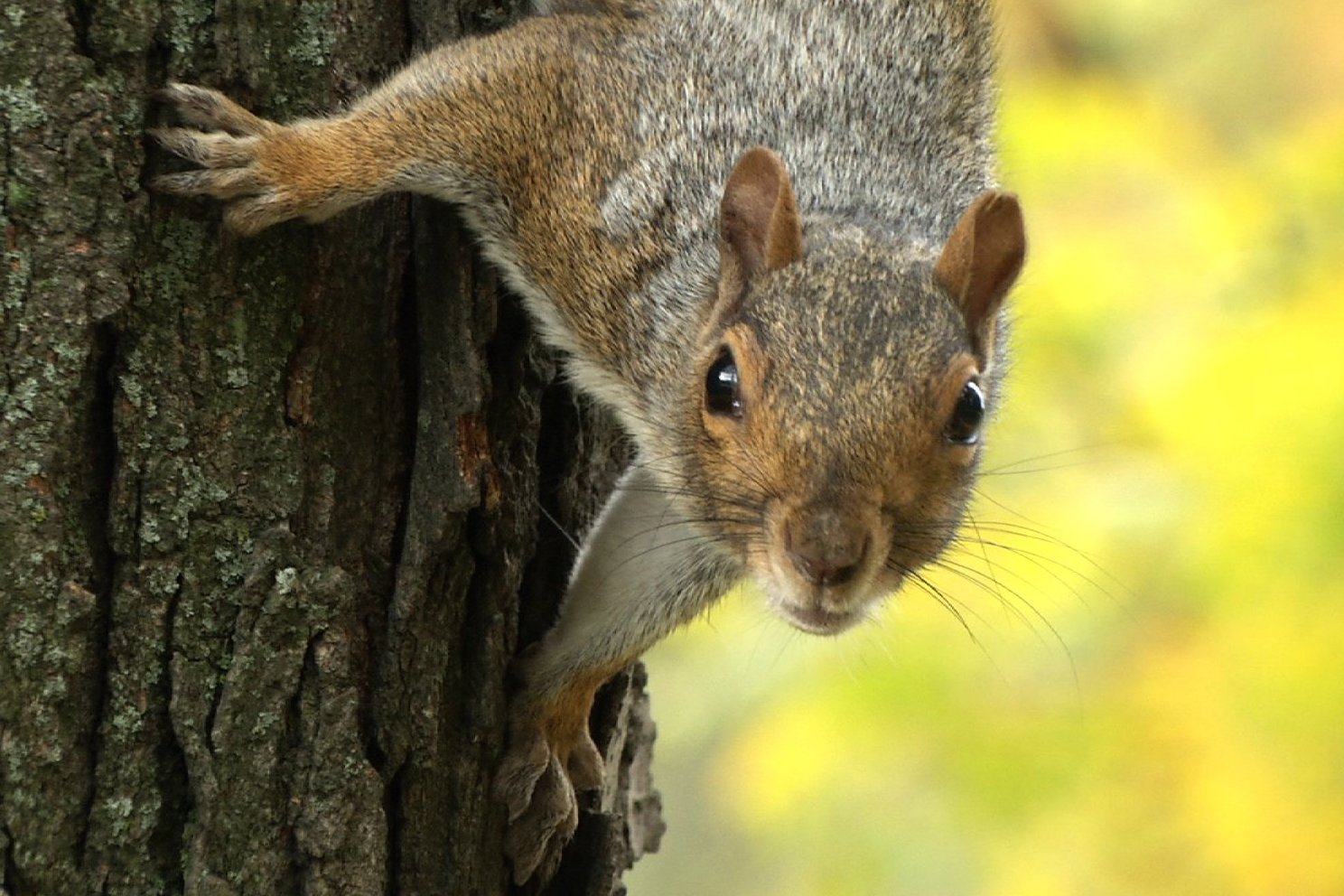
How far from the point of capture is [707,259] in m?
2.91

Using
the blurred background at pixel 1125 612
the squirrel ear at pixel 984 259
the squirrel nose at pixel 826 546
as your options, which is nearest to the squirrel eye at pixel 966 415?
the squirrel ear at pixel 984 259

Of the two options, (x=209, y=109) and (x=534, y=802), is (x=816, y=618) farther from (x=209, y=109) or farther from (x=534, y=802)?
(x=209, y=109)

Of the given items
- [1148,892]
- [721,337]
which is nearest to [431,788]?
[721,337]

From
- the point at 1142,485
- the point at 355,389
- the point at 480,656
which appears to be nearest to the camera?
the point at 355,389

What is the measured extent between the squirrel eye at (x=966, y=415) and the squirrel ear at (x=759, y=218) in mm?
374

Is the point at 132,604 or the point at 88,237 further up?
the point at 88,237

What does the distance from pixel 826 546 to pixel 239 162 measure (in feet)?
3.33

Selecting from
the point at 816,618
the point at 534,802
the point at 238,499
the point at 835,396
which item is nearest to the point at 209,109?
the point at 238,499

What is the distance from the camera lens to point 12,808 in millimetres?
2104

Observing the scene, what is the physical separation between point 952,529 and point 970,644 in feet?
5.69

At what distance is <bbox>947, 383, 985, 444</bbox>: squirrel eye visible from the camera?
2.62 m

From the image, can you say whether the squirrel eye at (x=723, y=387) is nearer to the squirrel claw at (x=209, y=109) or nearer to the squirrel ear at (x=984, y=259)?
the squirrel ear at (x=984, y=259)

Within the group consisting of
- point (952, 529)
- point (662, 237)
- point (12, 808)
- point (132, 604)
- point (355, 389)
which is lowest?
point (12, 808)

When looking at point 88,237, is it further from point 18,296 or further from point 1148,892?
point 1148,892
